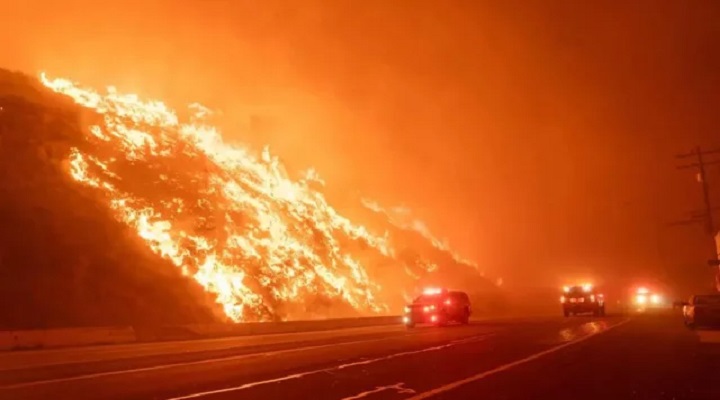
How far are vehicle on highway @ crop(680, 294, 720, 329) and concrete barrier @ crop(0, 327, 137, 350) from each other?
24.5 meters

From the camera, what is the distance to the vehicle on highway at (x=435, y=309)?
3759cm

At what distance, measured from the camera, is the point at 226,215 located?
52.4 meters

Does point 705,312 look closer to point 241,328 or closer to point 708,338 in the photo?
point 708,338

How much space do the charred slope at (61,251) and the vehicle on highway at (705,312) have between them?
86.9 ft

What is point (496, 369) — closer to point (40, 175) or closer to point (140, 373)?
point (140, 373)

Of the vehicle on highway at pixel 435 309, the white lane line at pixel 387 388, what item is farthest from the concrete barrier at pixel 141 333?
the white lane line at pixel 387 388

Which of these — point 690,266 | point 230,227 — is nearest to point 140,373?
point 230,227

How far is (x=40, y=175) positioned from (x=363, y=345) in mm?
31944

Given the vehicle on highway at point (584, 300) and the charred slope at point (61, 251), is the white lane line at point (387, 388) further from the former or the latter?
the vehicle on highway at point (584, 300)

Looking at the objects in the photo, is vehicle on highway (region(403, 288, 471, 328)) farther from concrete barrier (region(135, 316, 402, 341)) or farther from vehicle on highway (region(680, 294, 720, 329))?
vehicle on highway (region(680, 294, 720, 329))

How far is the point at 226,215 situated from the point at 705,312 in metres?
33.2

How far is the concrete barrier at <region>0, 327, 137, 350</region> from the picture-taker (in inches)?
1009

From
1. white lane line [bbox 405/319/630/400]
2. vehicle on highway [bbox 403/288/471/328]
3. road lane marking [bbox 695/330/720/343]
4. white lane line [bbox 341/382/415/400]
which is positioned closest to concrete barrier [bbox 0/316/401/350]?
vehicle on highway [bbox 403/288/471/328]

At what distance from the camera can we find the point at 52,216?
147ft
